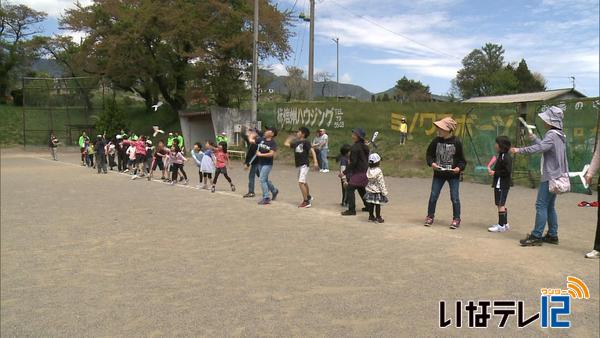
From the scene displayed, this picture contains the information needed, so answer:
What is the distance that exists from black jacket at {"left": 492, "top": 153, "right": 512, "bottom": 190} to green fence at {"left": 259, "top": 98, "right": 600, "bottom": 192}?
5232 millimetres

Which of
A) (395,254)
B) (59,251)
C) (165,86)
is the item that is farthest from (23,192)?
(165,86)

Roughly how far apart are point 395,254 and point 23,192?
37.7ft

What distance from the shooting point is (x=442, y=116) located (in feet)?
54.9

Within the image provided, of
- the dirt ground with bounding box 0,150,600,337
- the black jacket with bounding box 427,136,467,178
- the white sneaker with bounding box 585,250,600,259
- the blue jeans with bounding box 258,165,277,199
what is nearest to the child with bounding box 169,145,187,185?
the dirt ground with bounding box 0,150,600,337

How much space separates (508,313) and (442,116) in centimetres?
1342

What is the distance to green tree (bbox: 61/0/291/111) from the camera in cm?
3019

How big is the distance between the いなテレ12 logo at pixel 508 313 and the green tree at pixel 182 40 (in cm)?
2725

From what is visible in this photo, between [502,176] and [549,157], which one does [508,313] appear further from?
[502,176]

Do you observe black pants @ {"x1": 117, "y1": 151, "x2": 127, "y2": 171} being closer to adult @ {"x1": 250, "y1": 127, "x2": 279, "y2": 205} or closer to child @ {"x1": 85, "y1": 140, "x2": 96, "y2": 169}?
child @ {"x1": 85, "y1": 140, "x2": 96, "y2": 169}

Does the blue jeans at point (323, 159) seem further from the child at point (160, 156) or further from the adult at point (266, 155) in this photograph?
the adult at point (266, 155)

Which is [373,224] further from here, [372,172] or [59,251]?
[59,251]

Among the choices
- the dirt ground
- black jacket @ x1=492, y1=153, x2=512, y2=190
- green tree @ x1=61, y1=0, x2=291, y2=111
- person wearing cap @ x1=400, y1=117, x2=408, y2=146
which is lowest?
the dirt ground

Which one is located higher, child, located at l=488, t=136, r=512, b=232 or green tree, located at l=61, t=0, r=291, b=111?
green tree, located at l=61, t=0, r=291, b=111

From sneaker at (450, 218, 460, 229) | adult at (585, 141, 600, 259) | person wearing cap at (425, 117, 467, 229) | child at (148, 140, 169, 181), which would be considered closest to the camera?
adult at (585, 141, 600, 259)
